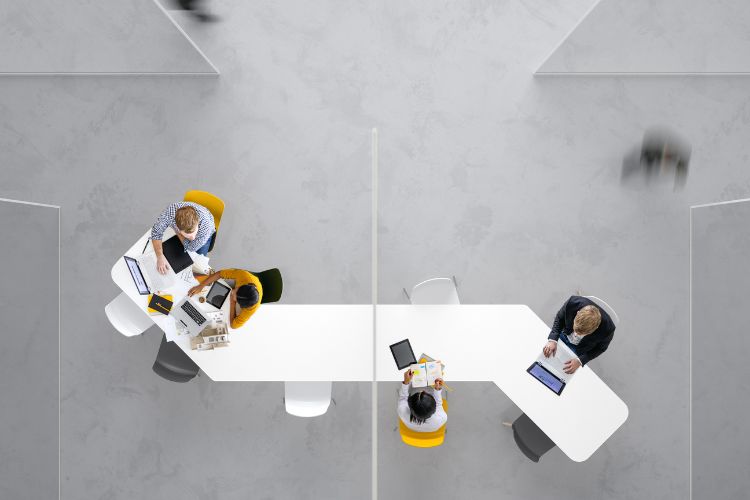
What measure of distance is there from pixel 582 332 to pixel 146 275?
255 centimetres

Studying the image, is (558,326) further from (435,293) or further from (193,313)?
(193,313)

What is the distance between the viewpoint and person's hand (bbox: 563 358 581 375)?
2680mm

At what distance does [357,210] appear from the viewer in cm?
330

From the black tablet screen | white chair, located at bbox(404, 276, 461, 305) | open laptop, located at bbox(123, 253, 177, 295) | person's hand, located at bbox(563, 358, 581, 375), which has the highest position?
open laptop, located at bbox(123, 253, 177, 295)

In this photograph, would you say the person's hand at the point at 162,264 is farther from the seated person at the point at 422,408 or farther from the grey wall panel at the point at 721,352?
the grey wall panel at the point at 721,352

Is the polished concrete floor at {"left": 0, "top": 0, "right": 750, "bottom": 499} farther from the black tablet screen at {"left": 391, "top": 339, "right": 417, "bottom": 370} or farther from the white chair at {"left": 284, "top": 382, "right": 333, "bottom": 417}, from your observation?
the black tablet screen at {"left": 391, "top": 339, "right": 417, "bottom": 370}

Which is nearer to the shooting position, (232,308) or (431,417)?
(232,308)

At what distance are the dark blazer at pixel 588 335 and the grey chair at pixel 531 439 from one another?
53 centimetres

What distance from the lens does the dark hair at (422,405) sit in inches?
104

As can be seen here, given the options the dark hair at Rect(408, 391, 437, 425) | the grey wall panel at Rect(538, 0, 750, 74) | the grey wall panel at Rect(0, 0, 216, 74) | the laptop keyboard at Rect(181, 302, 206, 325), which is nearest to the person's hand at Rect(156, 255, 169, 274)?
the laptop keyboard at Rect(181, 302, 206, 325)

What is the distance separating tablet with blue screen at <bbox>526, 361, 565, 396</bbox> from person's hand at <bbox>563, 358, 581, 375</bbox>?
0.07 metres

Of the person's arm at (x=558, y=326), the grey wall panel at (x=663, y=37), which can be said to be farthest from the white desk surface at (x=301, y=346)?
the grey wall panel at (x=663, y=37)

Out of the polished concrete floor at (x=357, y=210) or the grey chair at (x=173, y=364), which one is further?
the polished concrete floor at (x=357, y=210)

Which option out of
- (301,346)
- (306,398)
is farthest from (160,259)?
(306,398)
